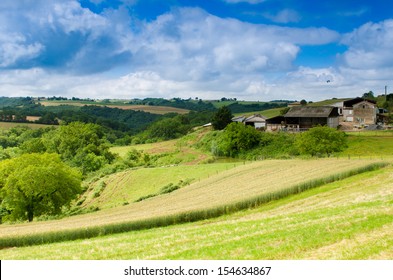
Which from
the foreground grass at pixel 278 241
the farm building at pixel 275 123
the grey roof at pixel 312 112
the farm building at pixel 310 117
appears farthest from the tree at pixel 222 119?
the foreground grass at pixel 278 241

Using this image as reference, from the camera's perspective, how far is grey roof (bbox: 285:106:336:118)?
102 metres

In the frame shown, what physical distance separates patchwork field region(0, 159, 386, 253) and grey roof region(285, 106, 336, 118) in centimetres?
4739

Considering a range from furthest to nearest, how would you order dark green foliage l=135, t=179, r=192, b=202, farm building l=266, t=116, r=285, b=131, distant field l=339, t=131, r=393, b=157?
farm building l=266, t=116, r=285, b=131 < distant field l=339, t=131, r=393, b=157 < dark green foliage l=135, t=179, r=192, b=202

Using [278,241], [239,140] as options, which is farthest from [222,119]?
[278,241]

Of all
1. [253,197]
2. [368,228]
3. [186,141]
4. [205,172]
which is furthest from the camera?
[186,141]

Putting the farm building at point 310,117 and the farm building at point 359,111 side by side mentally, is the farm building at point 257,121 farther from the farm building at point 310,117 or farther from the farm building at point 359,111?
the farm building at point 359,111

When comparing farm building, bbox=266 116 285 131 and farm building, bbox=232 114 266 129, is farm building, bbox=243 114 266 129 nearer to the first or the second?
farm building, bbox=232 114 266 129

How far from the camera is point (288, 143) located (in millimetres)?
91750

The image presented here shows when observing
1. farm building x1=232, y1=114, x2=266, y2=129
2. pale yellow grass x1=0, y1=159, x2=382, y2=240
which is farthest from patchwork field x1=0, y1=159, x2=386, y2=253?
farm building x1=232, y1=114, x2=266, y2=129

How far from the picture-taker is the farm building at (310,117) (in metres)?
101

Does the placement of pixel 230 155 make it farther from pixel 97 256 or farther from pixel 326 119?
pixel 97 256

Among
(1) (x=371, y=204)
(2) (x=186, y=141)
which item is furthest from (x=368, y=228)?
(2) (x=186, y=141)
